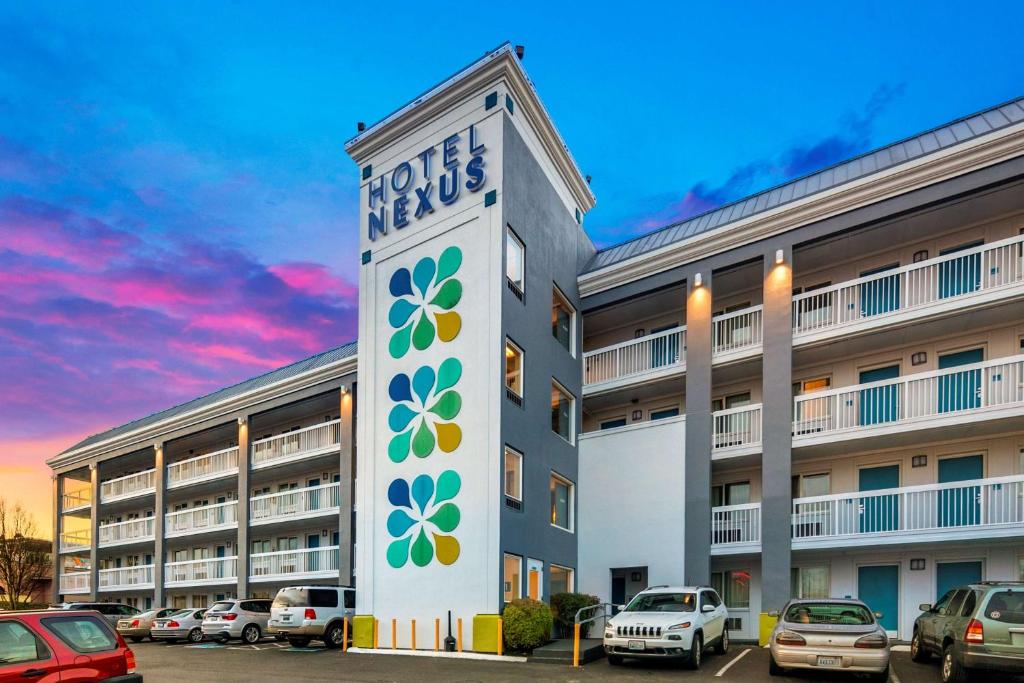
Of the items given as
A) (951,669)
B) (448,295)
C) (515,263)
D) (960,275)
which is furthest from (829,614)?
(448,295)

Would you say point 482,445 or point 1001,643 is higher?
A: point 482,445

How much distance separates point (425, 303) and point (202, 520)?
21153mm

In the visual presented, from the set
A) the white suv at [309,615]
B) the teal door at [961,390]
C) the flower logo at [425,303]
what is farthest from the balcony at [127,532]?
the teal door at [961,390]

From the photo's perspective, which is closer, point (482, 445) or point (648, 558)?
point (482, 445)

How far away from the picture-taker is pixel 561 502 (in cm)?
2544

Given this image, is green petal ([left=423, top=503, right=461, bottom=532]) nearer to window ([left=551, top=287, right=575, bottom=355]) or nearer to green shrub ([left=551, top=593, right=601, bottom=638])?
green shrub ([left=551, top=593, right=601, bottom=638])

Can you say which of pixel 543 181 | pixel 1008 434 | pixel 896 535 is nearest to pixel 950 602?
pixel 896 535

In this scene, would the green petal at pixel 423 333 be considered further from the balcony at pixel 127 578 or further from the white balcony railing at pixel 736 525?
the balcony at pixel 127 578

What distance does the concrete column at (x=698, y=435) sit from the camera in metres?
23.0

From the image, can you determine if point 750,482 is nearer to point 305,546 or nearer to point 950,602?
point 950,602

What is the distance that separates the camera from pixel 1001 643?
12148mm

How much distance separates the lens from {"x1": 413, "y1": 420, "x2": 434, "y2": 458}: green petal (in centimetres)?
2217

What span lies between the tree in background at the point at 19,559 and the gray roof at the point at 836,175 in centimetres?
4304

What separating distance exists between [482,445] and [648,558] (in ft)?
22.0
